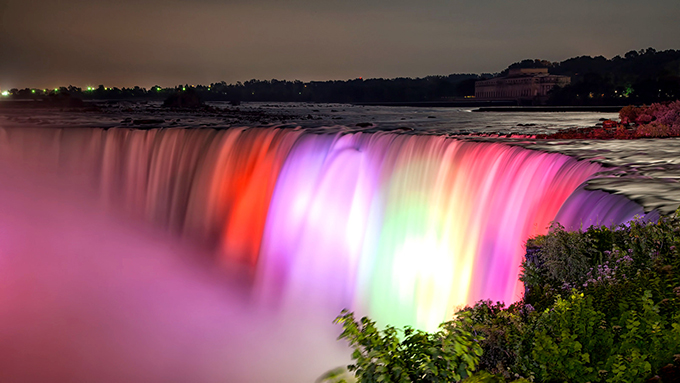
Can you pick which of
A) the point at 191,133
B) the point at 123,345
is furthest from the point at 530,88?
the point at 123,345

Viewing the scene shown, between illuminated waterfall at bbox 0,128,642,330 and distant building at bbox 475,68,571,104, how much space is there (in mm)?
97059

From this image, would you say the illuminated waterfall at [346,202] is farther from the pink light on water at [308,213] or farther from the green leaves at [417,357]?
the green leaves at [417,357]

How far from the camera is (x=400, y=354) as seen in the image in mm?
4742

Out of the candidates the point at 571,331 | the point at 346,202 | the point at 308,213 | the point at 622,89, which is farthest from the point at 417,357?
the point at 622,89

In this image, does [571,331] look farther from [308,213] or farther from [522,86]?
[522,86]

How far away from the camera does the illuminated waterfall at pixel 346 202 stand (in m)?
11.5

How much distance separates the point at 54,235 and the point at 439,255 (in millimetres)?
17658

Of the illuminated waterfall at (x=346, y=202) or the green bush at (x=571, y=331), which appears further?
the illuminated waterfall at (x=346, y=202)

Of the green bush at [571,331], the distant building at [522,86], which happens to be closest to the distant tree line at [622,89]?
the distant building at [522,86]

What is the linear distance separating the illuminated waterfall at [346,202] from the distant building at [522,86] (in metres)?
97.1

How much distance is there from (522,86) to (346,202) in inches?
4713

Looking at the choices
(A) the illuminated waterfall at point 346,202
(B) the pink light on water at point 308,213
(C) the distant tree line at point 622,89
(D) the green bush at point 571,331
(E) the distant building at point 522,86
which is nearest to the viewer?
(D) the green bush at point 571,331

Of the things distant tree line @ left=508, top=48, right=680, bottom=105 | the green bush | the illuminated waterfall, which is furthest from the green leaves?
distant tree line @ left=508, top=48, right=680, bottom=105

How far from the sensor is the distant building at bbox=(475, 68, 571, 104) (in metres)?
120
